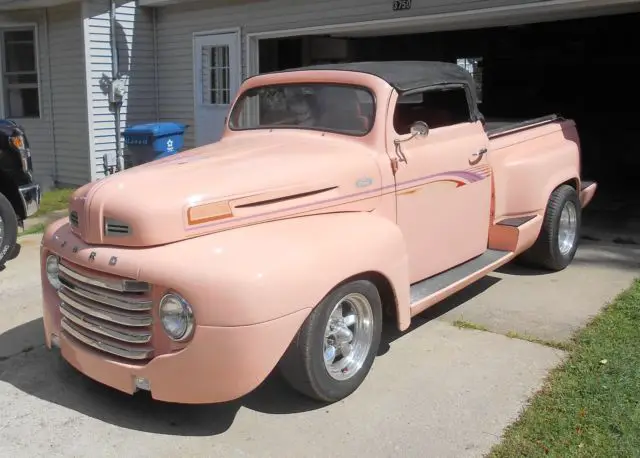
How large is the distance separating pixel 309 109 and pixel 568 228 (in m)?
3.18

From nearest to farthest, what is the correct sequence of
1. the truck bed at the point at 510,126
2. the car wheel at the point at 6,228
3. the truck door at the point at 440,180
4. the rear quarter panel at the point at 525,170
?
the truck door at the point at 440,180 < the rear quarter panel at the point at 525,170 < the truck bed at the point at 510,126 < the car wheel at the point at 6,228

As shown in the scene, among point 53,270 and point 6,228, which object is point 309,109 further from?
point 6,228

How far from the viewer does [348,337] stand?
3.96 metres

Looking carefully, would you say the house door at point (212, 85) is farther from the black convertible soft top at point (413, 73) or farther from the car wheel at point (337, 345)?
the car wheel at point (337, 345)

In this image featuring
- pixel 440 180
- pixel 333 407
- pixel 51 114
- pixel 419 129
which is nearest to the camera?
pixel 333 407

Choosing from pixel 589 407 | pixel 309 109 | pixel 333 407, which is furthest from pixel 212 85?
pixel 589 407

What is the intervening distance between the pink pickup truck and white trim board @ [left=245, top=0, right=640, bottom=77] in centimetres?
354

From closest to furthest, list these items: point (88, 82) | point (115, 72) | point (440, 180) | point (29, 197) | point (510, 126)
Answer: point (440, 180) < point (510, 126) < point (29, 197) < point (88, 82) < point (115, 72)

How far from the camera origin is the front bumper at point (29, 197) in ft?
23.3

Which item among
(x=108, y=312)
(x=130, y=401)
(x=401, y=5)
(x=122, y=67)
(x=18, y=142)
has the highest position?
(x=401, y=5)

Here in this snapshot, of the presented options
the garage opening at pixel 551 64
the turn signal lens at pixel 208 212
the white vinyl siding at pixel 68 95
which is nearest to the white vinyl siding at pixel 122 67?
the white vinyl siding at pixel 68 95

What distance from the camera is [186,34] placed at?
12461 millimetres

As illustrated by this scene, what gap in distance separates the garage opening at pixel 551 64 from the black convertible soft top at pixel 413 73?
332 inches

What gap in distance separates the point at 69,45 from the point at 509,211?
9.51 m
